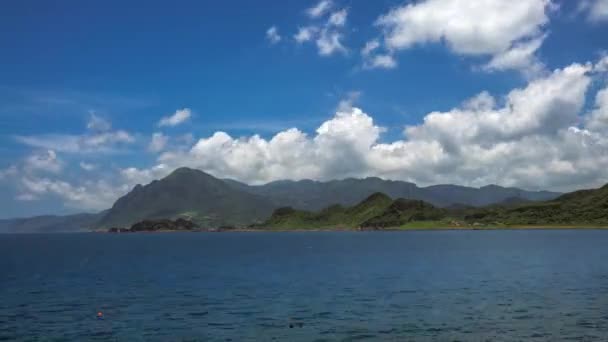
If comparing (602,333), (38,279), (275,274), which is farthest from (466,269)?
(38,279)

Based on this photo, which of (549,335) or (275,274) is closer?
(549,335)

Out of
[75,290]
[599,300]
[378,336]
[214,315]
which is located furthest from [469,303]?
[75,290]

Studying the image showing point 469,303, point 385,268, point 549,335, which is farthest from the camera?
point 385,268

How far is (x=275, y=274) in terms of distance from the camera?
136 meters

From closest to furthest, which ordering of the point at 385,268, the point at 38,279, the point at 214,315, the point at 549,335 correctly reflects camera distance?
the point at 549,335 < the point at 214,315 < the point at 38,279 < the point at 385,268

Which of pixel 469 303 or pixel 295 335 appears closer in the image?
pixel 295 335

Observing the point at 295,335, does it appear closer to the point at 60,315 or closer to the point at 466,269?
the point at 60,315

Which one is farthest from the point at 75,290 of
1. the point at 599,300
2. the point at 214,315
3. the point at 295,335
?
the point at 599,300

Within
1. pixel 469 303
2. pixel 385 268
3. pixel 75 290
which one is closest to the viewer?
pixel 469 303

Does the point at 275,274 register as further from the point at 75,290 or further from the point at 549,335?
the point at 549,335

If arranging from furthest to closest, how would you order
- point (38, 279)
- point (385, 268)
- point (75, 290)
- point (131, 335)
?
point (385, 268)
point (38, 279)
point (75, 290)
point (131, 335)

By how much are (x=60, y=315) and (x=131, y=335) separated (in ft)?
68.7

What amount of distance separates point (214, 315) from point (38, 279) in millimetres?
79877

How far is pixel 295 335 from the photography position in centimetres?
6228
